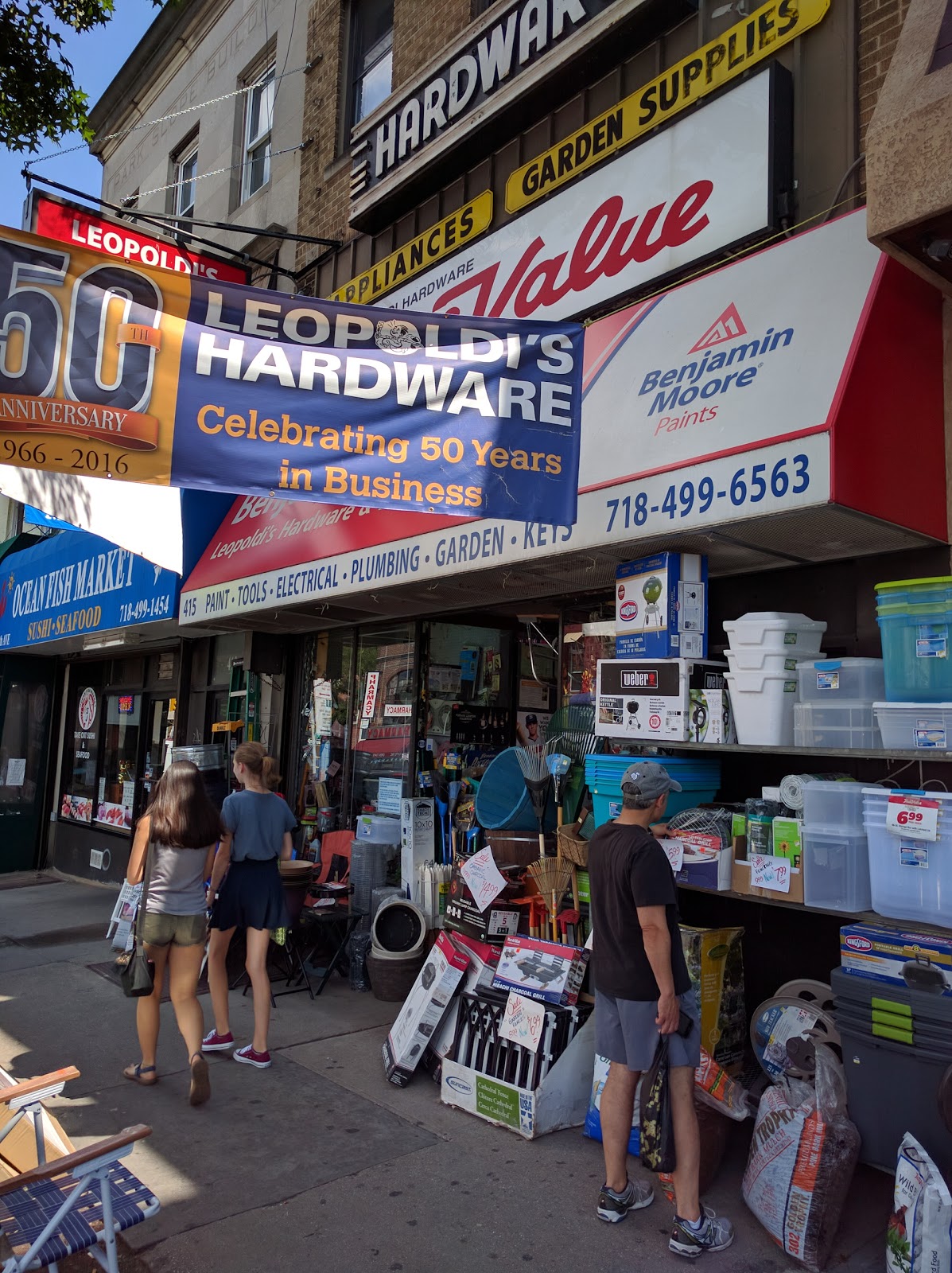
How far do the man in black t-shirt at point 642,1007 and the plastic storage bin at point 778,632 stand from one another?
0.95 m

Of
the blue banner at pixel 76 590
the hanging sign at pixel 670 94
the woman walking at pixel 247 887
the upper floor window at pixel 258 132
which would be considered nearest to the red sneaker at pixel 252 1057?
the woman walking at pixel 247 887

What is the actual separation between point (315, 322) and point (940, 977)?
3918mm

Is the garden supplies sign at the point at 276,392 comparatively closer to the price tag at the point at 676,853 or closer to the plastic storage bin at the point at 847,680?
the plastic storage bin at the point at 847,680

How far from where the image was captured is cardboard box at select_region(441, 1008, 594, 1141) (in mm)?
4406

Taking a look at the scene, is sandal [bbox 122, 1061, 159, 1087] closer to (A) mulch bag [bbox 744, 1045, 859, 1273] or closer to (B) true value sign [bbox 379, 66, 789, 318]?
(A) mulch bag [bbox 744, 1045, 859, 1273]

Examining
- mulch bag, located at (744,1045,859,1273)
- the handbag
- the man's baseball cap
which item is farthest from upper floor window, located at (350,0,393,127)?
mulch bag, located at (744,1045,859,1273)

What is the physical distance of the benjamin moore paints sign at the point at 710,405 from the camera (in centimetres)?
399

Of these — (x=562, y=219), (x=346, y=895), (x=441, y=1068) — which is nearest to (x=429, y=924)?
(x=346, y=895)

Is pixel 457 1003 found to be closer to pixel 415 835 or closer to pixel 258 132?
pixel 415 835

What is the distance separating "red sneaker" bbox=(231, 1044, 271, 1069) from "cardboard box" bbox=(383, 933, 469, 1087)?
708mm

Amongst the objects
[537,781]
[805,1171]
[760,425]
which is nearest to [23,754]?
[537,781]

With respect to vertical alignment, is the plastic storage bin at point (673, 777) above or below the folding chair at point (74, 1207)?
above

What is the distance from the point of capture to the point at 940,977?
356 cm

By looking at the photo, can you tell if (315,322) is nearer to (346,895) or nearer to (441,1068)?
(441,1068)
